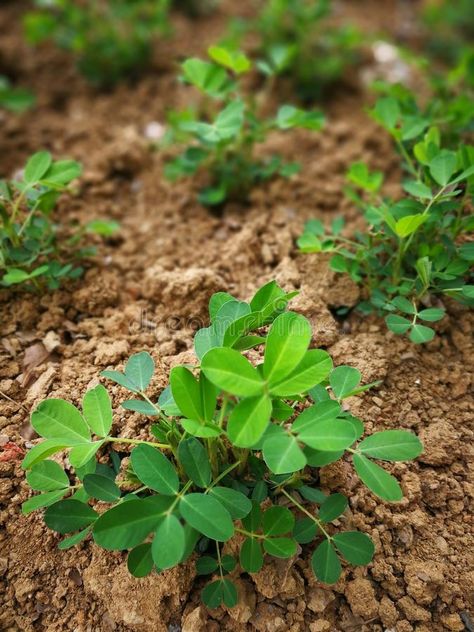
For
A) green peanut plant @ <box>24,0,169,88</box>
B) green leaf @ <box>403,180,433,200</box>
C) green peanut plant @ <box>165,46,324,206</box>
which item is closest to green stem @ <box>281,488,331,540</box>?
green leaf @ <box>403,180,433,200</box>

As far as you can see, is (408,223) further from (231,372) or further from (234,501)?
(234,501)

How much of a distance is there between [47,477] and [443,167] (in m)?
1.30

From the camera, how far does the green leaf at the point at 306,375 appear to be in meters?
1.11

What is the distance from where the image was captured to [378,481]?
1147 millimetres

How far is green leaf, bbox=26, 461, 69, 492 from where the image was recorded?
1230 mm

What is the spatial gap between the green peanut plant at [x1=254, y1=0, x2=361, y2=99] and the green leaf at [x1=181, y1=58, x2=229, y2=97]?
65 cm

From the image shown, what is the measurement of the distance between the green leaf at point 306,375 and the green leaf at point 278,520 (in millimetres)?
267

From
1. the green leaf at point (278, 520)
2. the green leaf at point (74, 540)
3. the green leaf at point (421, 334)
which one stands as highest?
the green leaf at point (74, 540)

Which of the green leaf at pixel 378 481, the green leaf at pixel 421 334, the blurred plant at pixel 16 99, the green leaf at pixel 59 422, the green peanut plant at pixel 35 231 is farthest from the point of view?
the blurred plant at pixel 16 99

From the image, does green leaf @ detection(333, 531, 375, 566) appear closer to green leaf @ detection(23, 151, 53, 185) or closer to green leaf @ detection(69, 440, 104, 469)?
green leaf @ detection(69, 440, 104, 469)

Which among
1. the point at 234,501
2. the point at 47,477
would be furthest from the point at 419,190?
the point at 47,477

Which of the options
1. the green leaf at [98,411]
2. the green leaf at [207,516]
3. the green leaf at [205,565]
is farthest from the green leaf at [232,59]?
the green leaf at [205,565]

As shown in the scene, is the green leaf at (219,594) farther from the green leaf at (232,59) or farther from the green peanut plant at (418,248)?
the green leaf at (232,59)

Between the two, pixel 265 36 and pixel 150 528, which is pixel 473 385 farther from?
pixel 265 36
